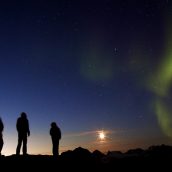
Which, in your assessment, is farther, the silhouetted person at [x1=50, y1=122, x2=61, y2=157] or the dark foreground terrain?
the silhouetted person at [x1=50, y1=122, x2=61, y2=157]

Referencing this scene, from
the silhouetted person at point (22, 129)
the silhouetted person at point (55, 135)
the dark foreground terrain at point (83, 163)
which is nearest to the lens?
the dark foreground terrain at point (83, 163)

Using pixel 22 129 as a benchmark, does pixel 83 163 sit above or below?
below

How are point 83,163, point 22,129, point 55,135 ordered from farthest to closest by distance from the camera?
point 55,135
point 22,129
point 83,163

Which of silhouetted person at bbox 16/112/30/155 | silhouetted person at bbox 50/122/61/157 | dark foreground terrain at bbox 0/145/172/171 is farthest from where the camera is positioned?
silhouetted person at bbox 50/122/61/157

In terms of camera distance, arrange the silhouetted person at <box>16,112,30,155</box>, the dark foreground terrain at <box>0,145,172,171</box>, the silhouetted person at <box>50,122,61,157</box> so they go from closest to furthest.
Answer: the dark foreground terrain at <box>0,145,172,171</box> → the silhouetted person at <box>16,112,30,155</box> → the silhouetted person at <box>50,122,61,157</box>

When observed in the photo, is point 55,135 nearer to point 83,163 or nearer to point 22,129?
point 22,129

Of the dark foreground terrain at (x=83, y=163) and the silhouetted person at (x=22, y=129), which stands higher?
the silhouetted person at (x=22, y=129)

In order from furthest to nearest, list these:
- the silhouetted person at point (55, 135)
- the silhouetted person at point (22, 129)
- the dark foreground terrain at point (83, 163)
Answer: the silhouetted person at point (55, 135), the silhouetted person at point (22, 129), the dark foreground terrain at point (83, 163)

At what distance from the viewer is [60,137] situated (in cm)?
2161

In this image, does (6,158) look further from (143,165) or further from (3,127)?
(143,165)

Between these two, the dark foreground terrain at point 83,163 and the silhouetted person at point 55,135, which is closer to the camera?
the dark foreground terrain at point 83,163

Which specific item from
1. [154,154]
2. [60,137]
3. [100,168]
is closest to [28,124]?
[60,137]

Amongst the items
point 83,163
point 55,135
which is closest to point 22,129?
point 55,135

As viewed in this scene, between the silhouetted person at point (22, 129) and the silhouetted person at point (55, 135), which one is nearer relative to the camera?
the silhouetted person at point (22, 129)
